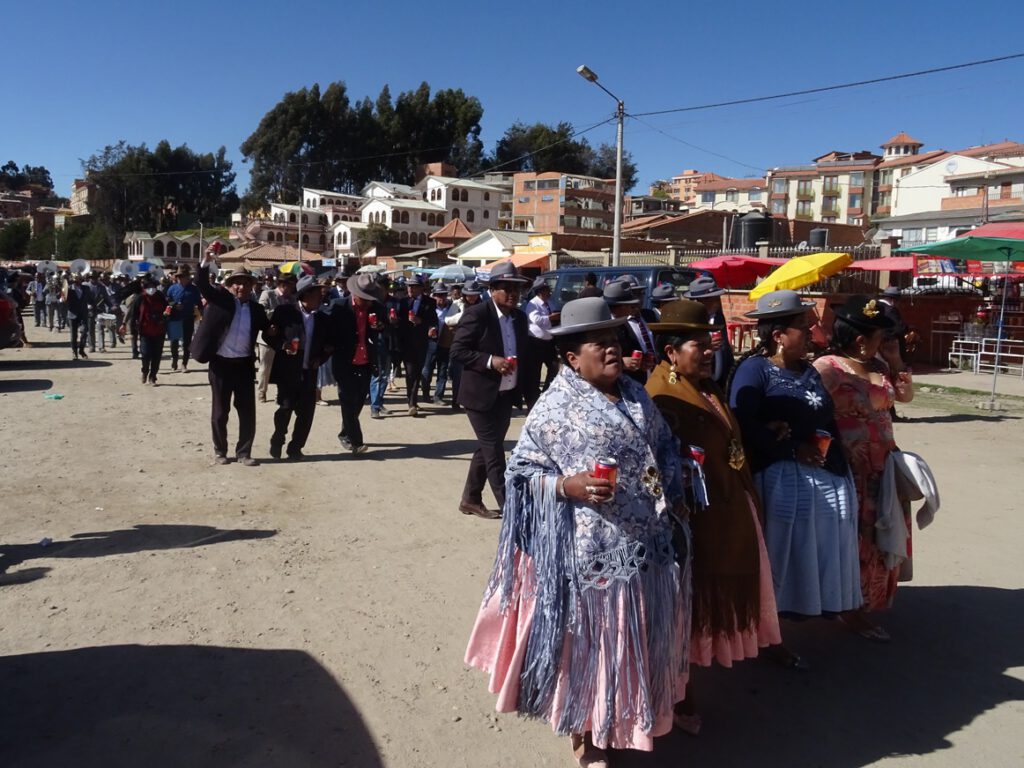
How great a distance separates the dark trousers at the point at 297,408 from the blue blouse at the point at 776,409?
5.20 metres

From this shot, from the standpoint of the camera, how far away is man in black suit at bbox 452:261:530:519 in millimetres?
5918

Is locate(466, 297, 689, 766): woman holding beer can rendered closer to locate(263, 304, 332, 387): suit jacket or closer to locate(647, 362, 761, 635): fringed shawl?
locate(647, 362, 761, 635): fringed shawl

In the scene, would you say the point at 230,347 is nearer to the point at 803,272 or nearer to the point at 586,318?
the point at 586,318

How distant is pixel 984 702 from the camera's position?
3564 mm

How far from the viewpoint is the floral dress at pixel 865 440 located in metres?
4.02

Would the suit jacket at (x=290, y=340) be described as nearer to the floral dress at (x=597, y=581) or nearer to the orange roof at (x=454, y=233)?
the floral dress at (x=597, y=581)

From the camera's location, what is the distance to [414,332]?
431 inches

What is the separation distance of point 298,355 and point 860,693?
230 inches

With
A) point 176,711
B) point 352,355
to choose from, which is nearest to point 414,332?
point 352,355

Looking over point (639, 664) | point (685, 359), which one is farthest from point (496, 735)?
→ point (685, 359)

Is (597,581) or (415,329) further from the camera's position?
(415,329)

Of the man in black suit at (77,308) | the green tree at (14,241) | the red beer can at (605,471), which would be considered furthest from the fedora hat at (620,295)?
the green tree at (14,241)

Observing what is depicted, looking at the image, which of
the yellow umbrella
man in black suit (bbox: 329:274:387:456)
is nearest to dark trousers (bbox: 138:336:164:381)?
man in black suit (bbox: 329:274:387:456)

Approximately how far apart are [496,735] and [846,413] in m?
2.33
